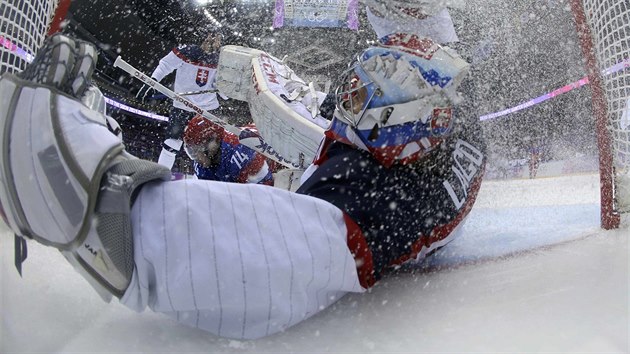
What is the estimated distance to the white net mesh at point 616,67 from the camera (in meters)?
1.45

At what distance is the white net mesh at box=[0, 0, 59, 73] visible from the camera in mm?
1184

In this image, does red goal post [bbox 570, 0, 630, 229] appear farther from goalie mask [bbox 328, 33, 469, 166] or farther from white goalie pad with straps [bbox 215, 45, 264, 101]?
white goalie pad with straps [bbox 215, 45, 264, 101]

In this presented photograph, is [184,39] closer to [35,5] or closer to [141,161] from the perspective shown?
[35,5]

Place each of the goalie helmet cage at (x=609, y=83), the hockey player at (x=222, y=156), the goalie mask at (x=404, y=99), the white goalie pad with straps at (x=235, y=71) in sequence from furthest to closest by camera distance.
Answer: the hockey player at (x=222, y=156) < the white goalie pad with straps at (x=235, y=71) < the goalie helmet cage at (x=609, y=83) < the goalie mask at (x=404, y=99)

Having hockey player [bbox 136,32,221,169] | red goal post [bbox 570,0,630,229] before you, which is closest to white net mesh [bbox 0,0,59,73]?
red goal post [bbox 570,0,630,229]

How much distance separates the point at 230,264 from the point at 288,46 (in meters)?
5.24

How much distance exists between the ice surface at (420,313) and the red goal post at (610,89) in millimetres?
→ 223

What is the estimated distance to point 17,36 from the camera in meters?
1.22

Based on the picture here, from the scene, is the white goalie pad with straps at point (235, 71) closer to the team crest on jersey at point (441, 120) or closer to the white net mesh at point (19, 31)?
the white net mesh at point (19, 31)

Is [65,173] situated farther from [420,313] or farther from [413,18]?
[413,18]

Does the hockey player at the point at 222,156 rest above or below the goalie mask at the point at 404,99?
below

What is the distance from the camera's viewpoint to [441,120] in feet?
3.47

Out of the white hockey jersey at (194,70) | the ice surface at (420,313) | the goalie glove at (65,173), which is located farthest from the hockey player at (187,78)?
the goalie glove at (65,173)

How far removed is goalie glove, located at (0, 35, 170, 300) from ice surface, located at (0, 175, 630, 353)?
130mm
